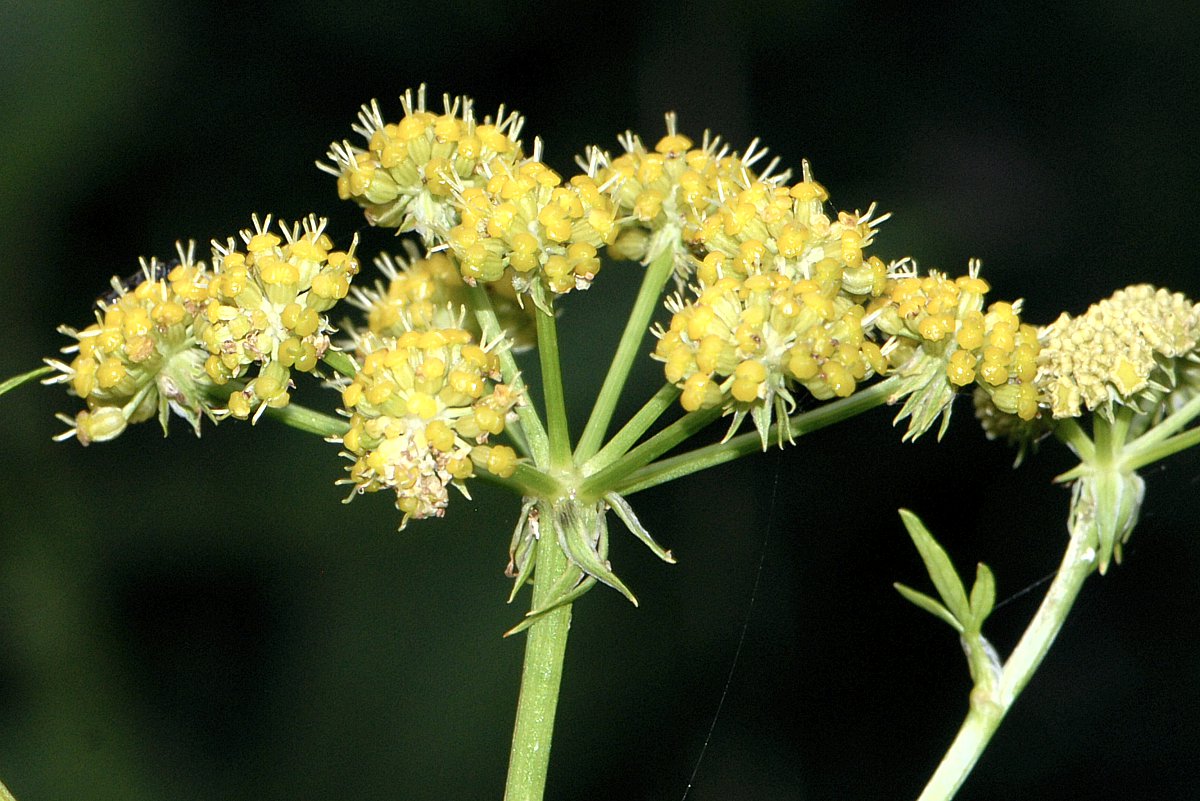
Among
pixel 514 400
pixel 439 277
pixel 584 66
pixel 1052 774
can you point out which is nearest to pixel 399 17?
pixel 584 66

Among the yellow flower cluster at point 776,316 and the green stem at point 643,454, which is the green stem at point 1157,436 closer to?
the yellow flower cluster at point 776,316

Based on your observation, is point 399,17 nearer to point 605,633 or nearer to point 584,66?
point 584,66

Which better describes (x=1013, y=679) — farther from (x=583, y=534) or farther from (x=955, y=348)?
(x=583, y=534)

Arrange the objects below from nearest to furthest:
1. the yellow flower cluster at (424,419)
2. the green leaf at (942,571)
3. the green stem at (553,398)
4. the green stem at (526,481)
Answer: the yellow flower cluster at (424,419) → the green stem at (526,481) → the green stem at (553,398) → the green leaf at (942,571)

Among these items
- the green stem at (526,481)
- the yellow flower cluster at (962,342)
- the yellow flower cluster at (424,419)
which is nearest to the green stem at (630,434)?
the green stem at (526,481)

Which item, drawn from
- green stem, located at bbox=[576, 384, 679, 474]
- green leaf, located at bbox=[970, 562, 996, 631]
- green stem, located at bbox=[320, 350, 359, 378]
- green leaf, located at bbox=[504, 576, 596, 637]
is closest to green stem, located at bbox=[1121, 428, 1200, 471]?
green leaf, located at bbox=[970, 562, 996, 631]

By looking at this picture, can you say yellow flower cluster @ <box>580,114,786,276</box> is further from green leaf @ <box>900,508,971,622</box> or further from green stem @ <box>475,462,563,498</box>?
green leaf @ <box>900,508,971,622</box>
